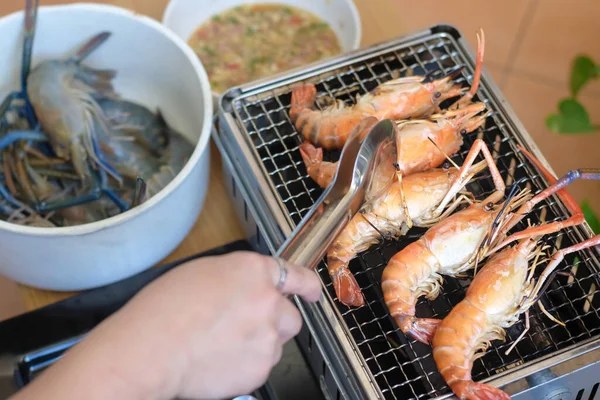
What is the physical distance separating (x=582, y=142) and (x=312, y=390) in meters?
1.48

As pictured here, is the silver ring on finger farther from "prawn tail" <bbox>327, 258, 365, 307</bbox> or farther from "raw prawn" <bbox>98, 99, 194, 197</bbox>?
"raw prawn" <bbox>98, 99, 194, 197</bbox>

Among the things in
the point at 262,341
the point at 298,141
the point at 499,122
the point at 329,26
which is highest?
the point at 329,26

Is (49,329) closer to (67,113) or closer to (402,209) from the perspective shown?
(67,113)

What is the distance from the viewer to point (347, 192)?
3.08 feet

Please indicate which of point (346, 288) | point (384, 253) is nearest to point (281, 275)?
point (346, 288)

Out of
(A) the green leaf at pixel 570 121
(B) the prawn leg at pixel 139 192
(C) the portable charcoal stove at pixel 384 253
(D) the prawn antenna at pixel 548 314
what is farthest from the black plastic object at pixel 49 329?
(A) the green leaf at pixel 570 121

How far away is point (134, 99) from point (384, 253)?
2.09 ft

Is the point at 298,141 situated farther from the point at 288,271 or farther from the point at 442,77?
the point at 288,271

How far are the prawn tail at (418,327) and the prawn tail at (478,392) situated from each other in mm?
90

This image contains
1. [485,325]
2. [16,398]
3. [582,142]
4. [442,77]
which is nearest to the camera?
[16,398]

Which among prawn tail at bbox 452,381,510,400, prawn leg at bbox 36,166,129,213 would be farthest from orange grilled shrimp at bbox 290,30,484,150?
prawn tail at bbox 452,381,510,400

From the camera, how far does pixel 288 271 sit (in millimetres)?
791

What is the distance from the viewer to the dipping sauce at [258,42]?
1.49 m

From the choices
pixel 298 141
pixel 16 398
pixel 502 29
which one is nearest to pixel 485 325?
pixel 298 141
